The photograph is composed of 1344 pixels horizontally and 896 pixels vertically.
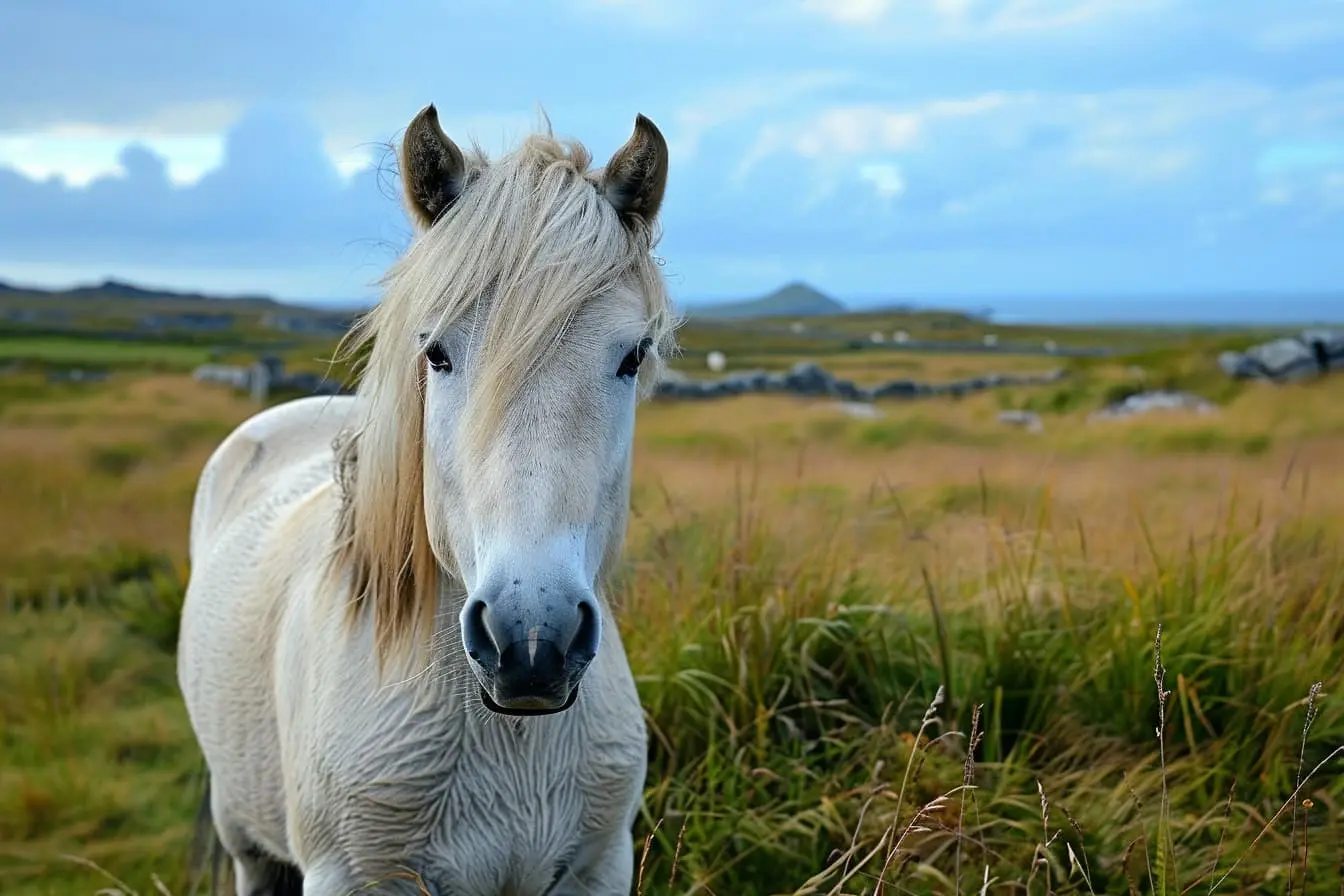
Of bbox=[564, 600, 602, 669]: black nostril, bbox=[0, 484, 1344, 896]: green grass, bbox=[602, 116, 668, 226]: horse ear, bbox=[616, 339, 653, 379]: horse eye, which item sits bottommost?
bbox=[0, 484, 1344, 896]: green grass

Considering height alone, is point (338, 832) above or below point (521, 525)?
below

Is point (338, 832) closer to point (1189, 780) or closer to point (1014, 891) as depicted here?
point (1014, 891)

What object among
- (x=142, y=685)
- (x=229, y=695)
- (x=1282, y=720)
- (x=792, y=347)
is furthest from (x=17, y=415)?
(x=792, y=347)

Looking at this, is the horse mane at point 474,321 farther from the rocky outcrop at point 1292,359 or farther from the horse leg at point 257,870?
the rocky outcrop at point 1292,359

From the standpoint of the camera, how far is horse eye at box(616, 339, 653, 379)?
2.00 metres

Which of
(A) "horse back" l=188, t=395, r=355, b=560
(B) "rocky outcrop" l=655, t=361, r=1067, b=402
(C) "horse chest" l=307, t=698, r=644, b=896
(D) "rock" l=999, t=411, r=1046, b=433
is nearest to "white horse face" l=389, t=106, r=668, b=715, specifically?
(C) "horse chest" l=307, t=698, r=644, b=896

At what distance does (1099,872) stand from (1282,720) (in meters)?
1.08

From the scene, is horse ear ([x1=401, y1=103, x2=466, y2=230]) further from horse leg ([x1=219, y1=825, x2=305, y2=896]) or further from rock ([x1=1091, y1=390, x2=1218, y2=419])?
rock ([x1=1091, y1=390, x2=1218, y2=419])

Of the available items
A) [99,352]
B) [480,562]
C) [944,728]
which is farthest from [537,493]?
[99,352]

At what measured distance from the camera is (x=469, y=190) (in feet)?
6.91

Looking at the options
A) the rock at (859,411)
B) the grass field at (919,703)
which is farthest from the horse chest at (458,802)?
the rock at (859,411)

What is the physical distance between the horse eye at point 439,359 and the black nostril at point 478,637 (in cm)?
52

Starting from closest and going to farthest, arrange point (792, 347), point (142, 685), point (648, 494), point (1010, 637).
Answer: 1. point (1010, 637)
2. point (142, 685)
3. point (648, 494)
4. point (792, 347)

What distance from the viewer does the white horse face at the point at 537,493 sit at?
1.63 meters
